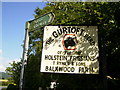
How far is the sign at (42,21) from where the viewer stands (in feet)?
11.8

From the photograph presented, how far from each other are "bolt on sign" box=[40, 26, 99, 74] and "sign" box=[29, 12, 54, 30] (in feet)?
0.66

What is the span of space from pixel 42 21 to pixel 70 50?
111cm

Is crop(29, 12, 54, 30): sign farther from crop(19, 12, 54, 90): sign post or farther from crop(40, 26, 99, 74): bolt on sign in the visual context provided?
crop(40, 26, 99, 74): bolt on sign

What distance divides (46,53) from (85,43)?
108cm

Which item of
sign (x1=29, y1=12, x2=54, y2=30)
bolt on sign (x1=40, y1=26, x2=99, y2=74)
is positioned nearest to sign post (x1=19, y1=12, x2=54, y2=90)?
sign (x1=29, y1=12, x2=54, y2=30)

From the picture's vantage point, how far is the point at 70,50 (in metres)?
3.59

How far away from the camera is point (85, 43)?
3617 mm

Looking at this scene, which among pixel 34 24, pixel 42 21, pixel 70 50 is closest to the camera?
pixel 70 50

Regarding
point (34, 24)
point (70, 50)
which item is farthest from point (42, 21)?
point (70, 50)

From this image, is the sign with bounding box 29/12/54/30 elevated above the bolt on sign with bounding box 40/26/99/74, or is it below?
above

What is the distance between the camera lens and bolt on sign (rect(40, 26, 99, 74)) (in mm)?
3441

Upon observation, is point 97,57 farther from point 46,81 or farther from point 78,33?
point 46,81

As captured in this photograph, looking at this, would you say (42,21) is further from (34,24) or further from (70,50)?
(70,50)

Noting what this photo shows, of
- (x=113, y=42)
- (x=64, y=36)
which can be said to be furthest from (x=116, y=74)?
(x=64, y=36)
